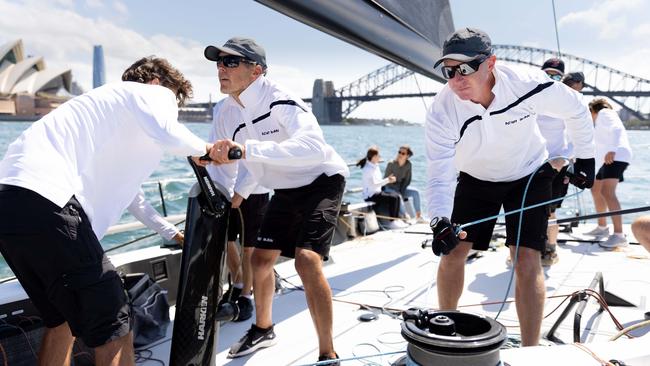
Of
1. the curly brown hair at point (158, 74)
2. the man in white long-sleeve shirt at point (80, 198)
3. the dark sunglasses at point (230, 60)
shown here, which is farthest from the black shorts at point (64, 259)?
the dark sunglasses at point (230, 60)

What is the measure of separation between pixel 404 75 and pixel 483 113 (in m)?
7.49

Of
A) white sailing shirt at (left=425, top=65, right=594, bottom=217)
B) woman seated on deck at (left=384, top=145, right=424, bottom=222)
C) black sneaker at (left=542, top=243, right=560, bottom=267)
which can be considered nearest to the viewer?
white sailing shirt at (left=425, top=65, right=594, bottom=217)

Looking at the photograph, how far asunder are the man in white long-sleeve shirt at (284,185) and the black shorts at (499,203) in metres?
0.57

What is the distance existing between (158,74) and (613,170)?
4.45 meters

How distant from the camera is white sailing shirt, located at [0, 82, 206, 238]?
145 cm

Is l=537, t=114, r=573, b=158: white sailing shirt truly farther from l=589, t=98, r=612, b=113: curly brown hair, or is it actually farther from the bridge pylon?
the bridge pylon

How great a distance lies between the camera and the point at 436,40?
3.75 m

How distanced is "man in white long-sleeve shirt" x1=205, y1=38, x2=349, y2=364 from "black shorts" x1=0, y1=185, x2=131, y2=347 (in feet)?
2.84

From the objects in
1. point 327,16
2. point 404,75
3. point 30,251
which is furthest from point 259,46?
point 404,75

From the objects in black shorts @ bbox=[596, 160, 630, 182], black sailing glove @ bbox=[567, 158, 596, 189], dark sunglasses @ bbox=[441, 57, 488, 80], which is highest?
dark sunglasses @ bbox=[441, 57, 488, 80]

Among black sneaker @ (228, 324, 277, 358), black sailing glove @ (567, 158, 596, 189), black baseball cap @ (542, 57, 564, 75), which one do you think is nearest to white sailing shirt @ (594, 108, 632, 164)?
black baseball cap @ (542, 57, 564, 75)

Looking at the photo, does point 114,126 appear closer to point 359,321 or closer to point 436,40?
point 359,321

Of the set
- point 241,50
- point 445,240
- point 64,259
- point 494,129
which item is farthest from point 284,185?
point 64,259

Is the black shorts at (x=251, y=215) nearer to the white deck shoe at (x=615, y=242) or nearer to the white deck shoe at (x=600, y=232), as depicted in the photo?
the white deck shoe at (x=615, y=242)
